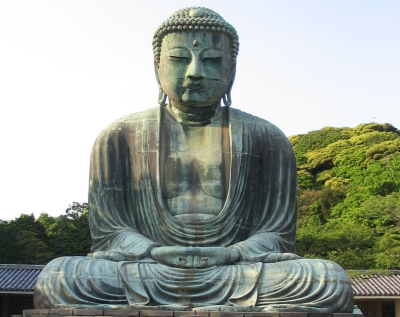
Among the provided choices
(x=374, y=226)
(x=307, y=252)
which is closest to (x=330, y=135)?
(x=374, y=226)

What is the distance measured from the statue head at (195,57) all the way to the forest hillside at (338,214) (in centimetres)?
1946

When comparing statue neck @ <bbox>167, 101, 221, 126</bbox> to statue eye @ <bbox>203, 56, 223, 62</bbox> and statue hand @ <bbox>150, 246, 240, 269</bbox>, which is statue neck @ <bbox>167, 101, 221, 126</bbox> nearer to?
statue eye @ <bbox>203, 56, 223, 62</bbox>

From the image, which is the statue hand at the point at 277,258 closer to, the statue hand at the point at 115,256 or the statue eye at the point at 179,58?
the statue hand at the point at 115,256

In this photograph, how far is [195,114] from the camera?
10.0 meters

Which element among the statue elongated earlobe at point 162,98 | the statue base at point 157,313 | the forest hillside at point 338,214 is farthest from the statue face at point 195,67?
the forest hillside at point 338,214

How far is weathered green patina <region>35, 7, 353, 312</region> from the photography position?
8.48 meters

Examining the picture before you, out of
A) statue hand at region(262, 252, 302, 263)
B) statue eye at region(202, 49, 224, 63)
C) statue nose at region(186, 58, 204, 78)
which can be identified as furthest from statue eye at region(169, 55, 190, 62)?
statue hand at region(262, 252, 302, 263)

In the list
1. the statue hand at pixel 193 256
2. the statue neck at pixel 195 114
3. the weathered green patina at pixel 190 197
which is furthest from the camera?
the statue neck at pixel 195 114

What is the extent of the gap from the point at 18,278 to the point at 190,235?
49.1 ft

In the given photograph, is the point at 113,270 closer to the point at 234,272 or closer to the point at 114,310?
the point at 114,310

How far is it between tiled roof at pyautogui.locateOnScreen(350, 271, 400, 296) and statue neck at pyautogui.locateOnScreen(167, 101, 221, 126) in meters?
14.2

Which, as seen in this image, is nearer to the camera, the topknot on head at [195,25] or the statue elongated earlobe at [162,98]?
the topknot on head at [195,25]

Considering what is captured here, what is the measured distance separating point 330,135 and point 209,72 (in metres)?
45.3

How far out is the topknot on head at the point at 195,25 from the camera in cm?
986
